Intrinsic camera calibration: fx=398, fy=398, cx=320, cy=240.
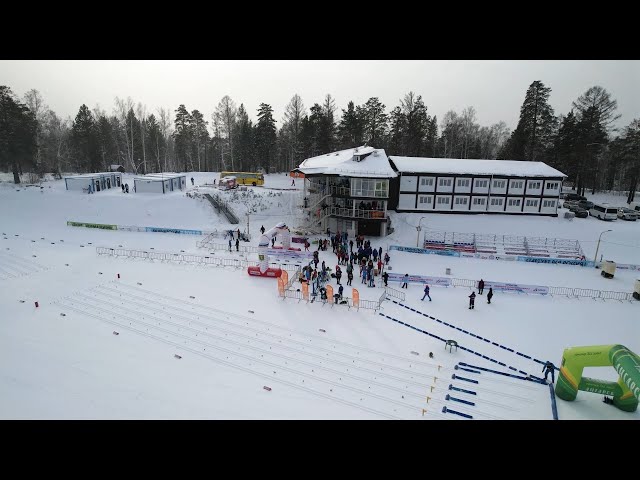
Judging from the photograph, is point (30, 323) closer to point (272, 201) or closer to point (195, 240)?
point (195, 240)

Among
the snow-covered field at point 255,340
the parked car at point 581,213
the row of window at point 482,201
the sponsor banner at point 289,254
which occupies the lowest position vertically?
the snow-covered field at point 255,340

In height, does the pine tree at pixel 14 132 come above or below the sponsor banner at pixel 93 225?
above

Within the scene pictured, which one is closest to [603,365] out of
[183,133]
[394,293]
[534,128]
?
[394,293]

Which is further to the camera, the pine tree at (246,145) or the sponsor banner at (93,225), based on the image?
the pine tree at (246,145)

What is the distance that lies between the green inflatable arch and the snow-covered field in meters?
0.45

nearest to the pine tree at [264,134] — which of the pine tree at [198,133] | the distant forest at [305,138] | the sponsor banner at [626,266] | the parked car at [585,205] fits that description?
the distant forest at [305,138]

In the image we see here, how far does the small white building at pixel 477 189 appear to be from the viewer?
1355 inches

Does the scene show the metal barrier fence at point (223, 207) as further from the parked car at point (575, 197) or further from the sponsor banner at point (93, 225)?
the parked car at point (575, 197)

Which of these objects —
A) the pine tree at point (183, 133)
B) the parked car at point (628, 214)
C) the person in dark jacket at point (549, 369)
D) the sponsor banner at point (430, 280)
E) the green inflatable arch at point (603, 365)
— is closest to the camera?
the green inflatable arch at point (603, 365)

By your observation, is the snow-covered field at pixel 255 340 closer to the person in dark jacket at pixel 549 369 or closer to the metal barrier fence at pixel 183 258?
the person in dark jacket at pixel 549 369

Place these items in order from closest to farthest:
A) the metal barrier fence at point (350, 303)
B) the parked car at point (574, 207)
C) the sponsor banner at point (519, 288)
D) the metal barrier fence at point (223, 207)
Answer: the metal barrier fence at point (350, 303) < the sponsor banner at point (519, 288) < the metal barrier fence at point (223, 207) < the parked car at point (574, 207)

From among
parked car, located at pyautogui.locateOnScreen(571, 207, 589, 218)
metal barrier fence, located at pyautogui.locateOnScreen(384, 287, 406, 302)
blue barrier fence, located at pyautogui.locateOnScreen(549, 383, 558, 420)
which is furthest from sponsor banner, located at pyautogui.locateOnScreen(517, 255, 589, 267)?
blue barrier fence, located at pyautogui.locateOnScreen(549, 383, 558, 420)

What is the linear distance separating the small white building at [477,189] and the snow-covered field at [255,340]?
834 cm

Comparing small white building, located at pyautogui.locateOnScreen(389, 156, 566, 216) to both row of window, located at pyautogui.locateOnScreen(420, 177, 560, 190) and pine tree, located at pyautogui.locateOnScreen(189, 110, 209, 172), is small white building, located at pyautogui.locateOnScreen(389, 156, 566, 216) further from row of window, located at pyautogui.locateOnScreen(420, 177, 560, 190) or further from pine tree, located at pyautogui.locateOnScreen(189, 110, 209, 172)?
pine tree, located at pyautogui.locateOnScreen(189, 110, 209, 172)
